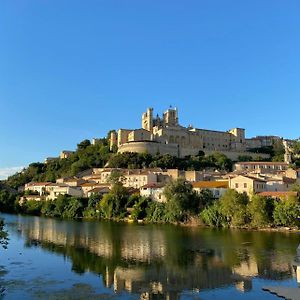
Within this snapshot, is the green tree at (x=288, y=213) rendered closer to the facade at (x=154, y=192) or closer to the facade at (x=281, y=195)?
the facade at (x=281, y=195)

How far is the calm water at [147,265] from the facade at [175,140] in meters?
47.4

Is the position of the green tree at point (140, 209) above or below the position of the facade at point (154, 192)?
below

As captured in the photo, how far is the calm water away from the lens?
1777 centimetres

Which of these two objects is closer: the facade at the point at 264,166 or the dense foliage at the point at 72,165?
the facade at the point at 264,166

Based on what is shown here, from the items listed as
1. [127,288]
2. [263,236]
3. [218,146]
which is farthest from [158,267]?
[218,146]

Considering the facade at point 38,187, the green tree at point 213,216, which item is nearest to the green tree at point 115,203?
the green tree at point 213,216

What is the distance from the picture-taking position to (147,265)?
904 inches

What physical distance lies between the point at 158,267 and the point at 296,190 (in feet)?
77.0

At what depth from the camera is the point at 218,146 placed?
92375 millimetres

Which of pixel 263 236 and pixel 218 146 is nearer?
pixel 263 236

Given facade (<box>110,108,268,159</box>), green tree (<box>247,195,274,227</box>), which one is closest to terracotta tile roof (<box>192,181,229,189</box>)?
green tree (<box>247,195,274,227</box>)

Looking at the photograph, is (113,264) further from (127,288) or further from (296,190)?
(296,190)

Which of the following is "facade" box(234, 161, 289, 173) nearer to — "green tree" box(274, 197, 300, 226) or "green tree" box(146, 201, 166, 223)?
"green tree" box(146, 201, 166, 223)

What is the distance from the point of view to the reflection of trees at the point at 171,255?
19609 mm
